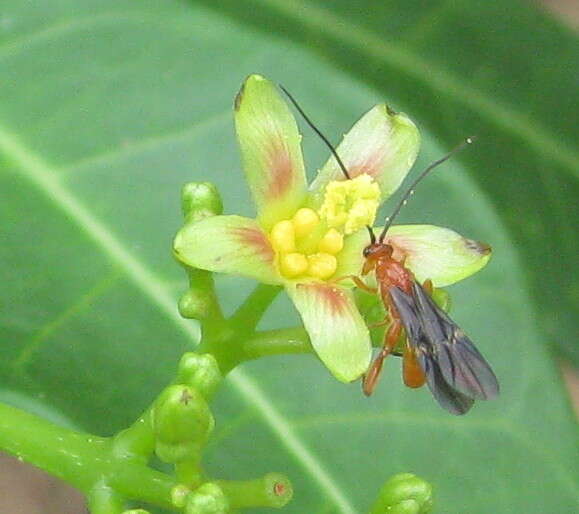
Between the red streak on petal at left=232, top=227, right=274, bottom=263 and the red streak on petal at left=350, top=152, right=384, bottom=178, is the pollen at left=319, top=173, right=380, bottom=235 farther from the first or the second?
the red streak on petal at left=232, top=227, right=274, bottom=263

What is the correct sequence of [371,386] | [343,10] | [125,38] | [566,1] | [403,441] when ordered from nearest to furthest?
[371,386] → [403,441] → [125,38] → [343,10] → [566,1]

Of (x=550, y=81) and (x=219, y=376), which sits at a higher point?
(x=550, y=81)

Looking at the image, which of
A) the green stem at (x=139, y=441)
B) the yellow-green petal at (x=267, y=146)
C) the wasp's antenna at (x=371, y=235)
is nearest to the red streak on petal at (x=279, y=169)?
the yellow-green petal at (x=267, y=146)

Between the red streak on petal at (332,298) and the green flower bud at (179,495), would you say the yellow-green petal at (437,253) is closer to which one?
the red streak on petal at (332,298)

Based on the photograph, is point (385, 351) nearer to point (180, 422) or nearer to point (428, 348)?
point (428, 348)

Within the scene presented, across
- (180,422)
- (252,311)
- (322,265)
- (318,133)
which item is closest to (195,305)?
(252,311)

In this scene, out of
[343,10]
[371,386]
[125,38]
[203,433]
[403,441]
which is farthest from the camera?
[343,10]

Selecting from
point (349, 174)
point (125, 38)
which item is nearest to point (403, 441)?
point (349, 174)

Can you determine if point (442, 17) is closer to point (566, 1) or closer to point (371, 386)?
point (371, 386)
